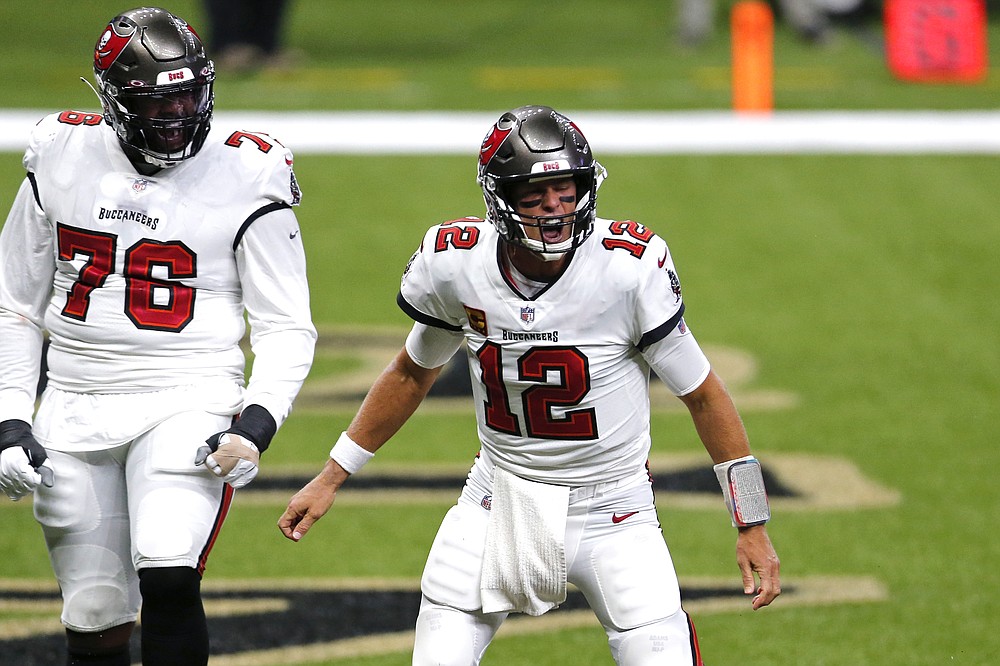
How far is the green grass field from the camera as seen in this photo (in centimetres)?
576

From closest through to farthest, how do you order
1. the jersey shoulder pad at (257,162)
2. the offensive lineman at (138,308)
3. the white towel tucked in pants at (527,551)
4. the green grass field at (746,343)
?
the white towel tucked in pants at (527,551)
the offensive lineman at (138,308)
the jersey shoulder pad at (257,162)
the green grass field at (746,343)

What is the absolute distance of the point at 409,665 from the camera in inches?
202

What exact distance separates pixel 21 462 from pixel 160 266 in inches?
24.0

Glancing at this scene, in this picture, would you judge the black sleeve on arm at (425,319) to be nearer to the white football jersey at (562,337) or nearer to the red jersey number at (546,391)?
the white football jersey at (562,337)

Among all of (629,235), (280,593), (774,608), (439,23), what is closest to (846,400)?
(774,608)

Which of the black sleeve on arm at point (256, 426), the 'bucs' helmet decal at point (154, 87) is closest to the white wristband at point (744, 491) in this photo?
the black sleeve on arm at point (256, 426)

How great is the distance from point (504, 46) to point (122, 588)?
16.2m

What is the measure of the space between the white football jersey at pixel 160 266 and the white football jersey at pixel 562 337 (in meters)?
0.43

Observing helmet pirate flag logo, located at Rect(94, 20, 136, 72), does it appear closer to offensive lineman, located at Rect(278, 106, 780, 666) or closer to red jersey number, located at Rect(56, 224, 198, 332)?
red jersey number, located at Rect(56, 224, 198, 332)

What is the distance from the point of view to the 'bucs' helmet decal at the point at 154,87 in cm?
409

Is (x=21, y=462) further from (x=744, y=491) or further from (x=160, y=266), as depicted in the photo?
(x=744, y=491)

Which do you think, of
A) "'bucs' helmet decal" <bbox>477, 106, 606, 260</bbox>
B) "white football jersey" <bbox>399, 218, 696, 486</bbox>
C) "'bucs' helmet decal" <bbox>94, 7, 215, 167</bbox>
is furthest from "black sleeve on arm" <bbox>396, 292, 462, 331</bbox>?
"'bucs' helmet decal" <bbox>94, 7, 215, 167</bbox>

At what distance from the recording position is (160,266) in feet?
13.7

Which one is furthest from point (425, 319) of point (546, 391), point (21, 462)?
point (21, 462)
